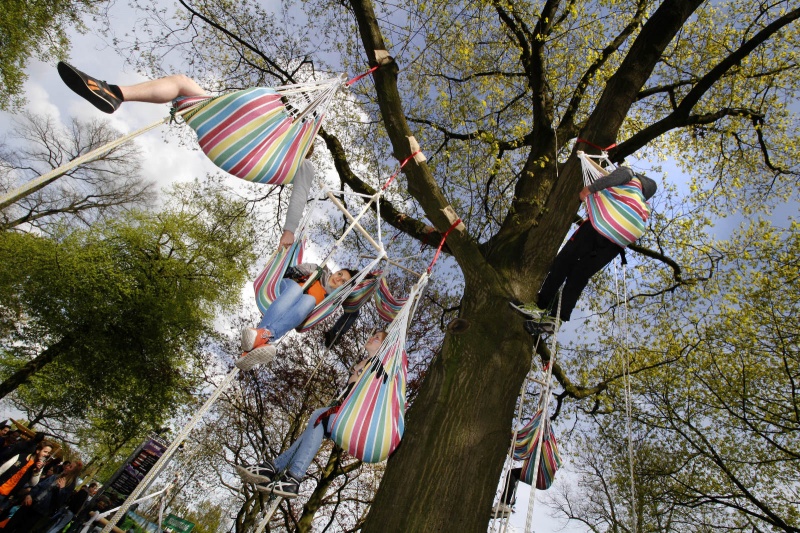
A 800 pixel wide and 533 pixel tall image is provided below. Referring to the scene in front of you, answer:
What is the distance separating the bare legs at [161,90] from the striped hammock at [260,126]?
2.2 inches

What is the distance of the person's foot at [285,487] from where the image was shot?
2748 mm

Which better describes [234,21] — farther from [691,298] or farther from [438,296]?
[691,298]

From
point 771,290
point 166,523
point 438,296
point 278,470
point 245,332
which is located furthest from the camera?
point 166,523

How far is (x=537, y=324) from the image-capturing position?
10.4 feet

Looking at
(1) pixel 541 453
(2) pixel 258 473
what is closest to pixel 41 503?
(2) pixel 258 473

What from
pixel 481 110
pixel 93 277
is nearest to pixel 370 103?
pixel 481 110

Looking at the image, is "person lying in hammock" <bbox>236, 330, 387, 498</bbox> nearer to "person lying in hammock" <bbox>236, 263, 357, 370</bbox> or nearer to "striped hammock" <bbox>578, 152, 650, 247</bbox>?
"person lying in hammock" <bbox>236, 263, 357, 370</bbox>

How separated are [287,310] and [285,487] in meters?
1.15

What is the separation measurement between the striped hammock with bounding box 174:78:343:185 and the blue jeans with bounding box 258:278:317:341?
2.25 ft

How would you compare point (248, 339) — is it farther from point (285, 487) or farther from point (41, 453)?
point (41, 453)

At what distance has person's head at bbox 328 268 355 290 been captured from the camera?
3132 millimetres

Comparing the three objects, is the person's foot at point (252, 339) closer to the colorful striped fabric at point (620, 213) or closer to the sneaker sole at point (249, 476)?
the sneaker sole at point (249, 476)

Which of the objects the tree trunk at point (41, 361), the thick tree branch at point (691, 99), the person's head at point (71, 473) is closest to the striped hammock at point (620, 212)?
the thick tree branch at point (691, 99)

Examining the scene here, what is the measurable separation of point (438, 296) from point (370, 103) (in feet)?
15.1
